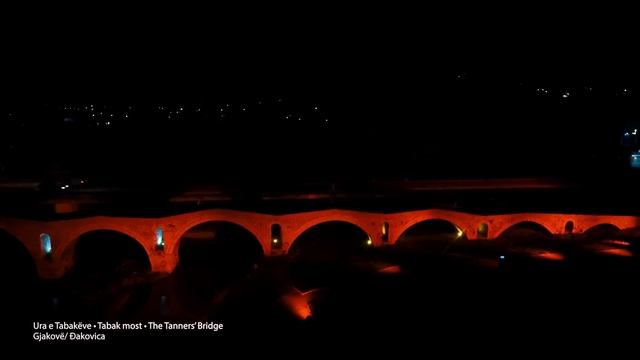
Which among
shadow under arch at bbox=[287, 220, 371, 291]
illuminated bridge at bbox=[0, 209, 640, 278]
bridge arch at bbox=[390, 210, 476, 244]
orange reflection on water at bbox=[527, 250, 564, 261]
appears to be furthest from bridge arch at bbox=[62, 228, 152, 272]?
orange reflection on water at bbox=[527, 250, 564, 261]

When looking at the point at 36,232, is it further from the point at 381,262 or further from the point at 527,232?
the point at 527,232

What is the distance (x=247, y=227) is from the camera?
17781mm

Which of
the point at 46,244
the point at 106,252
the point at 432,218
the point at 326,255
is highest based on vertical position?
the point at 432,218

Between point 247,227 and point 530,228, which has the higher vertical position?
point 247,227

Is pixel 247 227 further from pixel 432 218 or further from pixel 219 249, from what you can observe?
pixel 432 218

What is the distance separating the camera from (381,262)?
15938 mm

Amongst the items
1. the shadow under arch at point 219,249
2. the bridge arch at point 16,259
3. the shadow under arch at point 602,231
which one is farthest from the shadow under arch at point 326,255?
the bridge arch at point 16,259

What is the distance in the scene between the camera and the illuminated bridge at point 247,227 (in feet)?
54.7

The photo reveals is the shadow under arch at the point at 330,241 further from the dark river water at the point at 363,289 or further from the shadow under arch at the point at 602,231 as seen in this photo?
the shadow under arch at the point at 602,231

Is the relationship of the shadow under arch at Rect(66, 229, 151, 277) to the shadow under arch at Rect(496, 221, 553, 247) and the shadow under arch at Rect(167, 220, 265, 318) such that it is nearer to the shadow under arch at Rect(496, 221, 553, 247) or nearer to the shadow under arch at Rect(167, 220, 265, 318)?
the shadow under arch at Rect(167, 220, 265, 318)

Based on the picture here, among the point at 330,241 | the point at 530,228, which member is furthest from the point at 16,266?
the point at 530,228

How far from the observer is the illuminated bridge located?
54.7ft

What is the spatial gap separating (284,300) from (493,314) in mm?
6021

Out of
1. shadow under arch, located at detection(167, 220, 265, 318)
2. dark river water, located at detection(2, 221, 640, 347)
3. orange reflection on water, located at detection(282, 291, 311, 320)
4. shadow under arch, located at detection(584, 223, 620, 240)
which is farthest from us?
shadow under arch, located at detection(584, 223, 620, 240)
